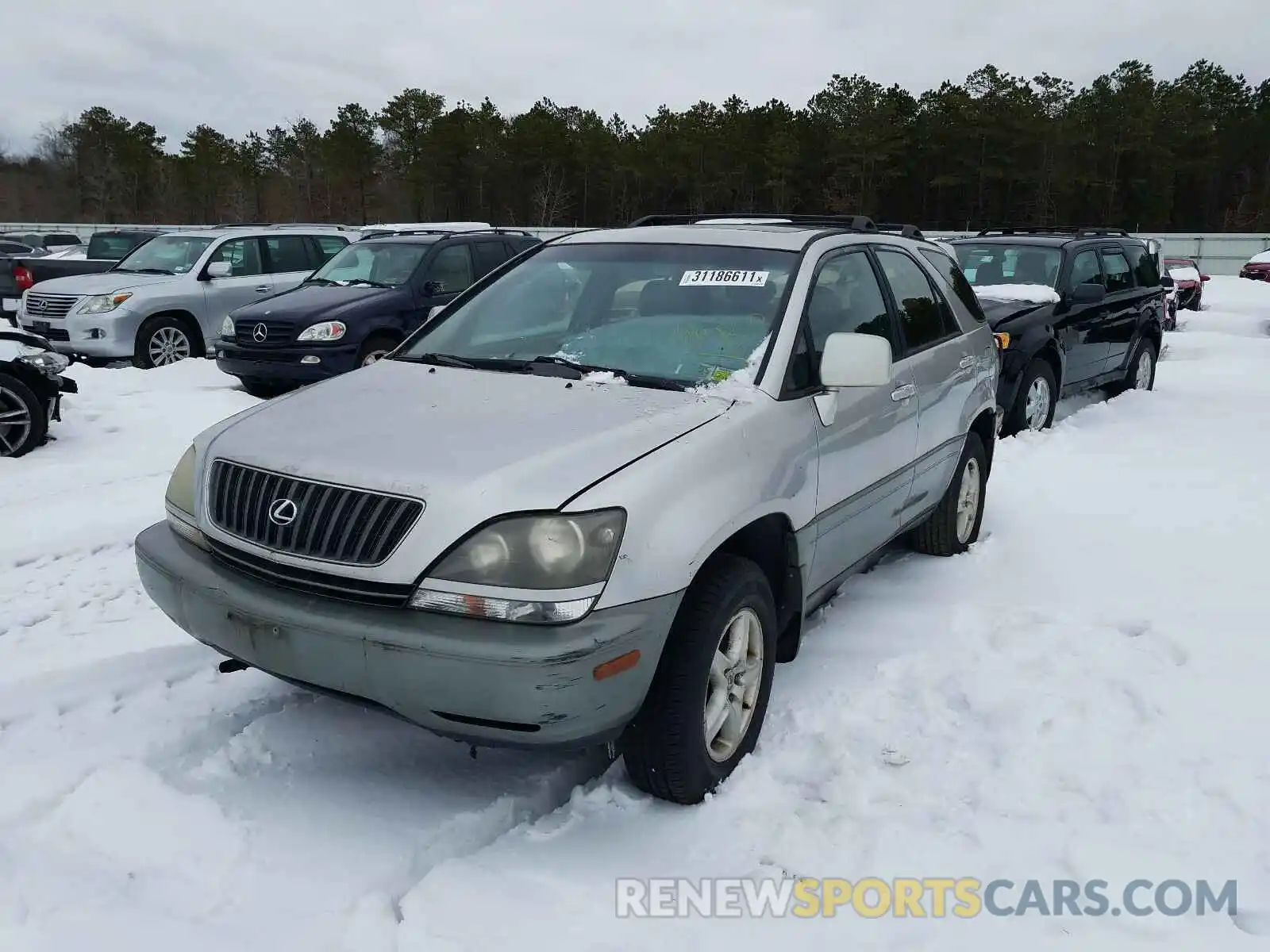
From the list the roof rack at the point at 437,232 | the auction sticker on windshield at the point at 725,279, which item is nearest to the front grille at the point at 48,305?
the roof rack at the point at 437,232

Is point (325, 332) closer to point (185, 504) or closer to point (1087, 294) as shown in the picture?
point (185, 504)

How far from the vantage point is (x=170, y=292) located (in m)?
11.6

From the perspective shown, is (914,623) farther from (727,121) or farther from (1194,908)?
(727,121)

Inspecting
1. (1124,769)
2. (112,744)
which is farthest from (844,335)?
(112,744)

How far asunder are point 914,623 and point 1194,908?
6.18 ft

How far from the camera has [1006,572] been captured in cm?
518

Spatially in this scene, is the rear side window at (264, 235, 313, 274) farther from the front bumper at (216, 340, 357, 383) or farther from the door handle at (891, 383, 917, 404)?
the door handle at (891, 383, 917, 404)

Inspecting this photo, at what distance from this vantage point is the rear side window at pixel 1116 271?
1011 centimetres

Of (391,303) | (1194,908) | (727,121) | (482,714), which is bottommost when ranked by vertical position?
(1194,908)

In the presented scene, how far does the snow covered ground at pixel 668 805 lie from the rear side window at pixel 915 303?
125 cm

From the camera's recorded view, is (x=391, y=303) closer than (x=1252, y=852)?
No

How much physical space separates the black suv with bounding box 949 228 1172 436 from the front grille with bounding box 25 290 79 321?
9726 millimetres

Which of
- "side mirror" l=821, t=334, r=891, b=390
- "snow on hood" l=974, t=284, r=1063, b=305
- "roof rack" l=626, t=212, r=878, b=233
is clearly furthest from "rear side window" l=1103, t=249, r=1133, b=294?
"side mirror" l=821, t=334, r=891, b=390

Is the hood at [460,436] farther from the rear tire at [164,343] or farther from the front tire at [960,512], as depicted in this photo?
the rear tire at [164,343]
